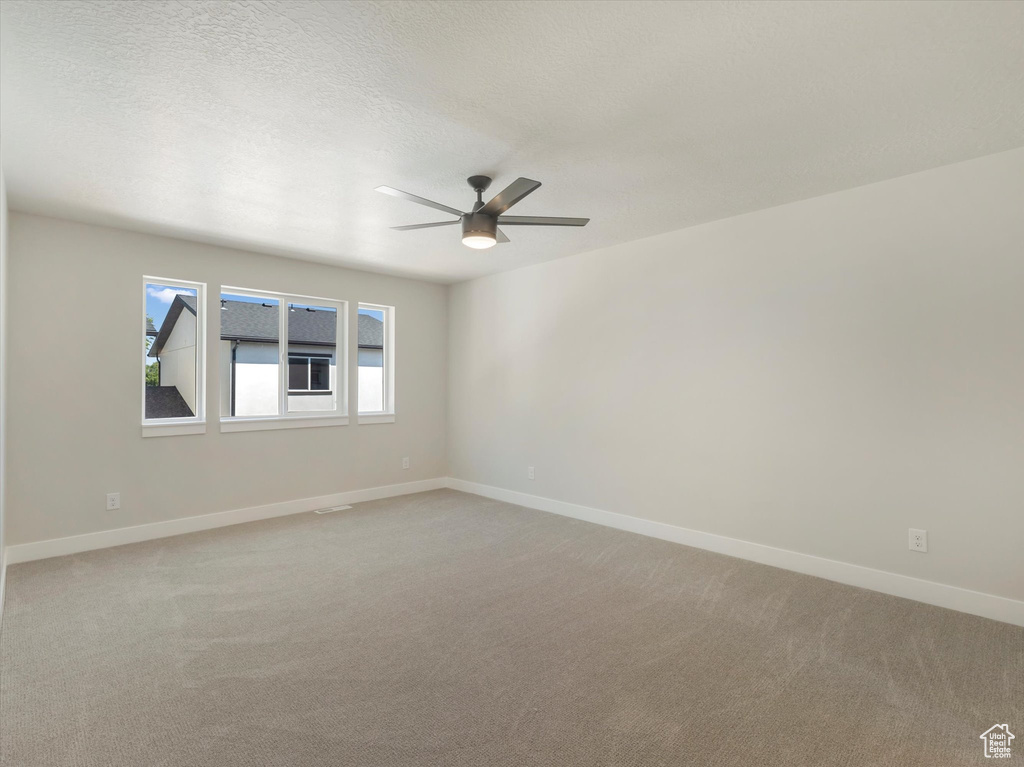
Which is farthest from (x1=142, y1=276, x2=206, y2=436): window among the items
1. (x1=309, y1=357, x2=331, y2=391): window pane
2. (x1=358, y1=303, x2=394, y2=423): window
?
(x1=358, y1=303, x2=394, y2=423): window

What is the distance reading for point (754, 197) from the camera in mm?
3445

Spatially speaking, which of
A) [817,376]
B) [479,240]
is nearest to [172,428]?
[479,240]

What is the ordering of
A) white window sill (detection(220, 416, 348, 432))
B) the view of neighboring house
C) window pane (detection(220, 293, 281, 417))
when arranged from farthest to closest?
window pane (detection(220, 293, 281, 417)) < white window sill (detection(220, 416, 348, 432)) < the view of neighboring house

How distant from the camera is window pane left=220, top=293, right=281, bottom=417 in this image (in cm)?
477

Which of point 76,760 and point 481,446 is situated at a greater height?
point 481,446

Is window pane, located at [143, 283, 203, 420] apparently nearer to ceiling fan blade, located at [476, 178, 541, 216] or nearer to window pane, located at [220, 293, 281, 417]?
window pane, located at [220, 293, 281, 417]

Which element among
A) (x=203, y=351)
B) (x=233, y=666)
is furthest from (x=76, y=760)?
(x=203, y=351)

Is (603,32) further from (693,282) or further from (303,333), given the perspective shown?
(303,333)

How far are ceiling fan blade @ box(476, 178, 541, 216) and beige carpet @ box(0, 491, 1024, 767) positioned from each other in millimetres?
2250

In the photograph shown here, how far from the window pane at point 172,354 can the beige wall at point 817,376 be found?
3246mm

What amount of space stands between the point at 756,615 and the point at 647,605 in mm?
587

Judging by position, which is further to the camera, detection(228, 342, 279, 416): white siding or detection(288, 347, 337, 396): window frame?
detection(288, 347, 337, 396): window frame

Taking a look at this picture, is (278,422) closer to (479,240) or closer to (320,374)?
(320,374)

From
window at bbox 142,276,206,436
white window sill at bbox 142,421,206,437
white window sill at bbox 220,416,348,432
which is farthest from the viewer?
white window sill at bbox 220,416,348,432
